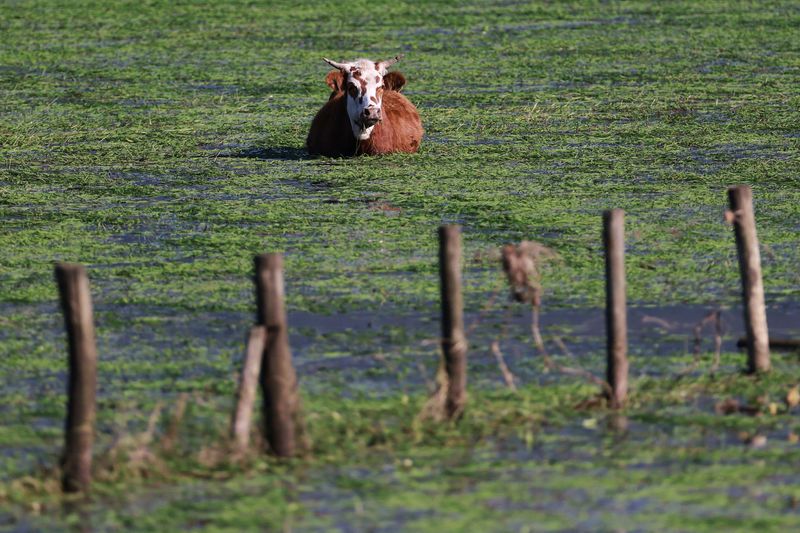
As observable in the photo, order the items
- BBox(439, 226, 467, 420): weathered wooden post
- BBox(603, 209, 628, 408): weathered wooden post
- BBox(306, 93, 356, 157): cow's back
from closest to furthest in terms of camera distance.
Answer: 1. BBox(439, 226, 467, 420): weathered wooden post
2. BBox(603, 209, 628, 408): weathered wooden post
3. BBox(306, 93, 356, 157): cow's back

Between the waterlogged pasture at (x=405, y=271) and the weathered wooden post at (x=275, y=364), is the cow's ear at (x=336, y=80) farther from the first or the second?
the weathered wooden post at (x=275, y=364)

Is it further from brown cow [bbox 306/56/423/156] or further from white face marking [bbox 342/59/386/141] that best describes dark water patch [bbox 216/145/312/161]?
white face marking [bbox 342/59/386/141]

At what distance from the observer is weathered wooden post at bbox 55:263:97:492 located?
690 cm

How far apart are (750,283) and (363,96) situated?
7.04 meters

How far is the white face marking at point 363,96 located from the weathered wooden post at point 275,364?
7.76 metres

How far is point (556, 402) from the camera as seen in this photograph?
324 inches

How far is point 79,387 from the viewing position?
274 inches

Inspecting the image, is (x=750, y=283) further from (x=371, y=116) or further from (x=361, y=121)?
(x=361, y=121)

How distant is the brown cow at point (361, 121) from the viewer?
15141 mm

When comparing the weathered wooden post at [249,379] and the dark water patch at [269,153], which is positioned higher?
the dark water patch at [269,153]

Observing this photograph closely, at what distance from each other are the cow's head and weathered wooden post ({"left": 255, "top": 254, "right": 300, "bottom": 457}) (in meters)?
7.76

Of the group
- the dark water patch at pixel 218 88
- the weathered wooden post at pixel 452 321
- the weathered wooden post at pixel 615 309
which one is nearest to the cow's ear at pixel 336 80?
the dark water patch at pixel 218 88

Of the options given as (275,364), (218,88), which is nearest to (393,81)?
(218,88)

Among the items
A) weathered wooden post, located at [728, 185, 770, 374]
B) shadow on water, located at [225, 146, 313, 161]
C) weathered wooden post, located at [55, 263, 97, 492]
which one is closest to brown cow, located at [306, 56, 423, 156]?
shadow on water, located at [225, 146, 313, 161]
